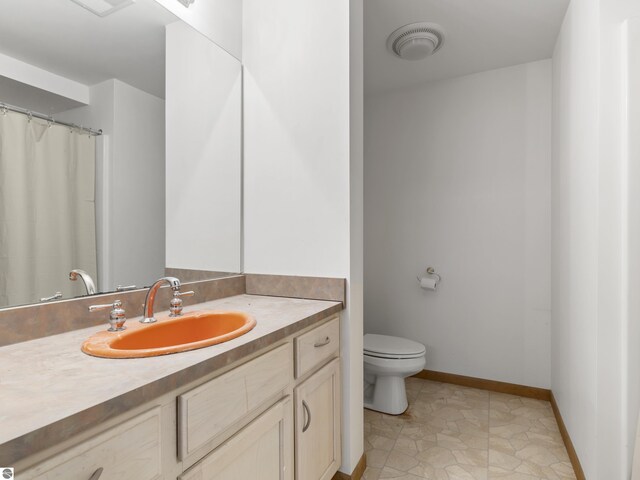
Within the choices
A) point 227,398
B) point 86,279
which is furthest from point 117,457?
point 86,279

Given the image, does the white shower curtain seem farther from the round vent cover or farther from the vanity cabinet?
the round vent cover

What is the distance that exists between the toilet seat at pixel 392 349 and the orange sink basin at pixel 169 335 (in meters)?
1.29

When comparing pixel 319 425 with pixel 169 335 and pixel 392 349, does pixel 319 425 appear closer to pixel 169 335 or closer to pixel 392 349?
pixel 169 335

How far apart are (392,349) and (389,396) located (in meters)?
0.31

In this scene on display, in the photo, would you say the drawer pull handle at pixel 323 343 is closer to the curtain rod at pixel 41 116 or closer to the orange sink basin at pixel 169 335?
the orange sink basin at pixel 169 335

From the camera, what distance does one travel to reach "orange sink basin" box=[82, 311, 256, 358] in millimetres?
909

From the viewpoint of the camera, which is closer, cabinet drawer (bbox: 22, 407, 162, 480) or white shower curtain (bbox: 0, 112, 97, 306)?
cabinet drawer (bbox: 22, 407, 162, 480)

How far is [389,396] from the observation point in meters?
2.34

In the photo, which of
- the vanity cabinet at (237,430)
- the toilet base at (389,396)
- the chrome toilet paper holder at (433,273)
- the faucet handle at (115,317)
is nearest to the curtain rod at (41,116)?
the faucet handle at (115,317)

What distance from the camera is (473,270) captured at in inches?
109

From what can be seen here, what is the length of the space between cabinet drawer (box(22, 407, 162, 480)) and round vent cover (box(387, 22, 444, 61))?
93.3 inches

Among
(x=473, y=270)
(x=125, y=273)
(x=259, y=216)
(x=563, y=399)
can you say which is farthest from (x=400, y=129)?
(x=125, y=273)

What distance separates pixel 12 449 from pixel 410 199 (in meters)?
2.83

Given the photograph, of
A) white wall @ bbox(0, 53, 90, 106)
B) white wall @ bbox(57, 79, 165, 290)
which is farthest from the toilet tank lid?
white wall @ bbox(0, 53, 90, 106)
